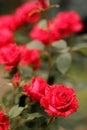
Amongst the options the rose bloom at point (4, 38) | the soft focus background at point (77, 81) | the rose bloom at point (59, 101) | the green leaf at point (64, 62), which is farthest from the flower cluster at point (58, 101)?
the rose bloom at point (4, 38)

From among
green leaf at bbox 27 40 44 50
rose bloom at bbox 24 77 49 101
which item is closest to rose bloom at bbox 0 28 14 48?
green leaf at bbox 27 40 44 50

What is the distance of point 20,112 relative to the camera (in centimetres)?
81

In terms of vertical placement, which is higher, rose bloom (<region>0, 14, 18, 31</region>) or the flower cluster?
the flower cluster

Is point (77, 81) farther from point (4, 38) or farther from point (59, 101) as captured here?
point (59, 101)

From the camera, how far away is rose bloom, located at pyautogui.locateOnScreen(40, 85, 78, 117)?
29.7 inches

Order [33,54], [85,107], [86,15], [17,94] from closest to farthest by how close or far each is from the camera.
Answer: [17,94] → [33,54] → [85,107] → [86,15]

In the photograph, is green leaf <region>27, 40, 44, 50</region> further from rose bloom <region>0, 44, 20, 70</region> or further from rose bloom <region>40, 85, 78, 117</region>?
rose bloom <region>40, 85, 78, 117</region>

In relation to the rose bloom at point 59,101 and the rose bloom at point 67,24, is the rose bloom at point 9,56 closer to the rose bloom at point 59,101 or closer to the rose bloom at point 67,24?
the rose bloom at point 59,101

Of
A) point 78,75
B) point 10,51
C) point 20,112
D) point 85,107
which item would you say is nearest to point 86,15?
point 78,75

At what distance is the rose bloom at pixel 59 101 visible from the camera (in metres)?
0.75

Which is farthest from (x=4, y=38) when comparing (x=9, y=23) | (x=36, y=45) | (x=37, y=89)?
(x=37, y=89)

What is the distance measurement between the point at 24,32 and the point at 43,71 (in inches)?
17.0

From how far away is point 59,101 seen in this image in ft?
2.50

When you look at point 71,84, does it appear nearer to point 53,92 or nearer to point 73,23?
point 73,23
